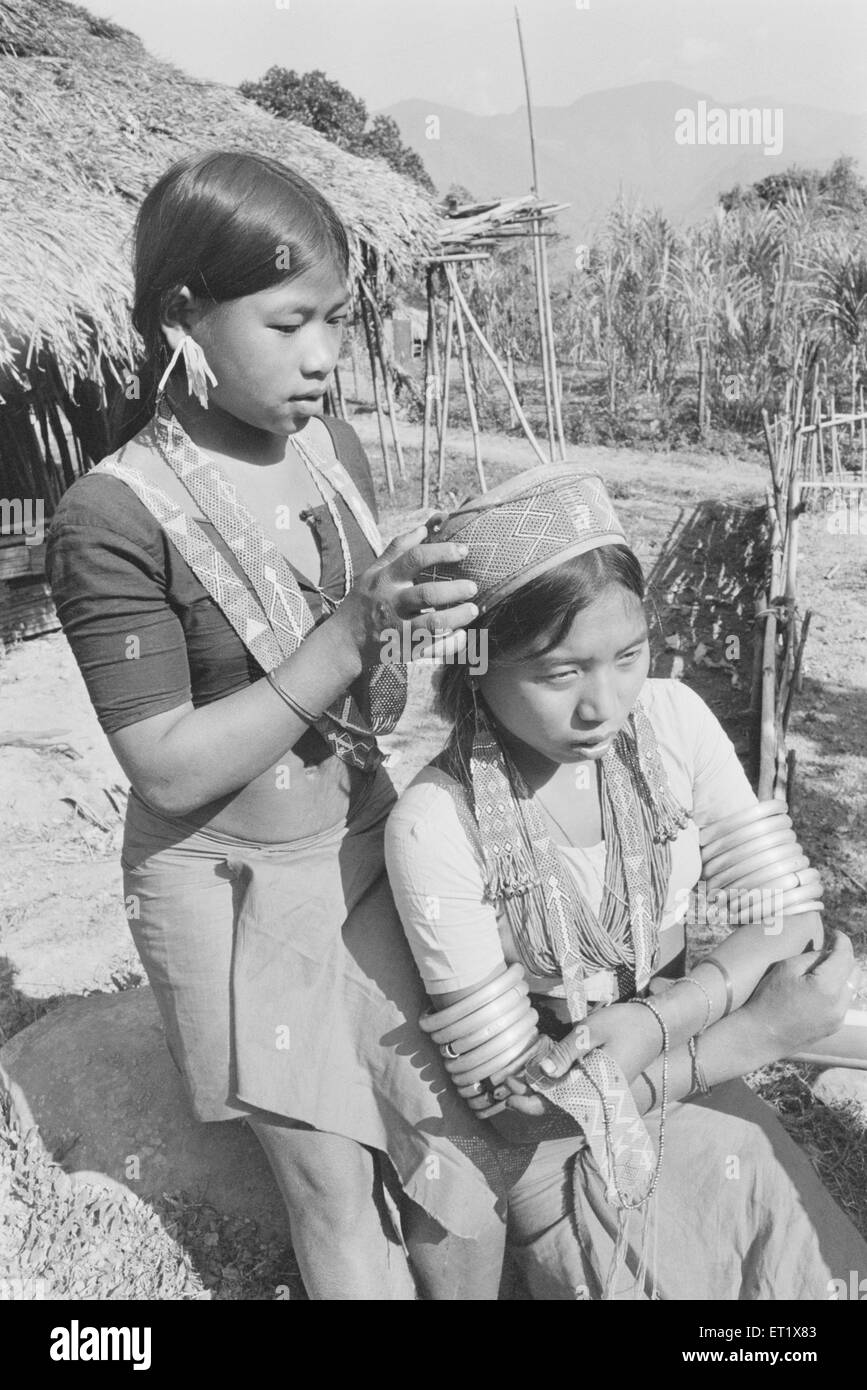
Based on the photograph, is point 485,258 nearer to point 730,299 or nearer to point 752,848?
point 730,299

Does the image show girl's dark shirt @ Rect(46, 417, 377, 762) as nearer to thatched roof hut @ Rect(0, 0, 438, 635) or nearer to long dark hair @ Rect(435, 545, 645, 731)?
long dark hair @ Rect(435, 545, 645, 731)

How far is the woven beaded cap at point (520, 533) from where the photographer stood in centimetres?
145

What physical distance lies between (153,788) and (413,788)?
15.5 inches

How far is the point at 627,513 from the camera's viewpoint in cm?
995

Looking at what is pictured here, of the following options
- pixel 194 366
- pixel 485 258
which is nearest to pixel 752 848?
pixel 194 366

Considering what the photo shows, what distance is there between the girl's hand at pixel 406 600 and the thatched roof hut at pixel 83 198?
4.16m

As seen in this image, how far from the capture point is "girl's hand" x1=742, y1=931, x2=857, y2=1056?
1.65m

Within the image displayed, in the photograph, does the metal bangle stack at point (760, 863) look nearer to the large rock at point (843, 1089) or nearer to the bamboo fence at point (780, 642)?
the large rock at point (843, 1089)

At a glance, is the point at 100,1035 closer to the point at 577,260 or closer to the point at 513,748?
the point at 513,748

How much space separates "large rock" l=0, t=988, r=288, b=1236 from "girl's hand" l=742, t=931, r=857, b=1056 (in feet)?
3.65

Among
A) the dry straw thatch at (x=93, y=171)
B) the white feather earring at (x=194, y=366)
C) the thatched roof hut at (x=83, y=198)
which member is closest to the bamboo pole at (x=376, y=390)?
the thatched roof hut at (x=83, y=198)

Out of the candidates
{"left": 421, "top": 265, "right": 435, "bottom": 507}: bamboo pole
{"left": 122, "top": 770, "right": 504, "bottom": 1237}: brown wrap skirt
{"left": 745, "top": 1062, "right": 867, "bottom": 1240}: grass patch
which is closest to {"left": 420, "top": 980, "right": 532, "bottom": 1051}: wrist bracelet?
{"left": 122, "top": 770, "right": 504, "bottom": 1237}: brown wrap skirt

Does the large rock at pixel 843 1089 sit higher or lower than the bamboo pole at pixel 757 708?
lower

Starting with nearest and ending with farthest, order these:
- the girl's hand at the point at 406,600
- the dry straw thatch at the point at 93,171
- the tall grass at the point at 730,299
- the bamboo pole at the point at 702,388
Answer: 1. the girl's hand at the point at 406,600
2. the dry straw thatch at the point at 93,171
3. the tall grass at the point at 730,299
4. the bamboo pole at the point at 702,388
